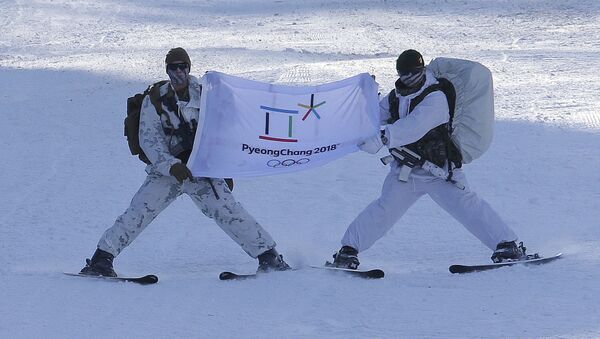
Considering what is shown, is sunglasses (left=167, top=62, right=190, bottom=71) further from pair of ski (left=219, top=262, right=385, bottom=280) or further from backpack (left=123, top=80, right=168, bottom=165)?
pair of ski (left=219, top=262, right=385, bottom=280)

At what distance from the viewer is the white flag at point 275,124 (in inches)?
306

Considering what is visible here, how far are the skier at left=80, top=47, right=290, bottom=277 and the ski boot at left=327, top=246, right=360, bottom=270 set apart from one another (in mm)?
382

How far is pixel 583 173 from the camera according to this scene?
11.0 meters

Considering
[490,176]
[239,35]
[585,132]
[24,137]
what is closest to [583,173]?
[490,176]

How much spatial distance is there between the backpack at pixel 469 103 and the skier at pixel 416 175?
0.30 feet

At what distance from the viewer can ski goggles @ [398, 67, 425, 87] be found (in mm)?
7559

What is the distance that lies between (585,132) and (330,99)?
17.6ft

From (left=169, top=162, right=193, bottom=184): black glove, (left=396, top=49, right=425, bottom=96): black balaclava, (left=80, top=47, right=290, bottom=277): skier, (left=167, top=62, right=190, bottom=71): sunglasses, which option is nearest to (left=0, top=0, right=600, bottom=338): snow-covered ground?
(left=80, top=47, right=290, bottom=277): skier

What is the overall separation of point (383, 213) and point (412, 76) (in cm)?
100

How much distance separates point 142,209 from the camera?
7887 millimetres

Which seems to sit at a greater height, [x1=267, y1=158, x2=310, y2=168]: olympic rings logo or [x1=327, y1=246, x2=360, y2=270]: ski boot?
[x1=267, y1=158, x2=310, y2=168]: olympic rings logo

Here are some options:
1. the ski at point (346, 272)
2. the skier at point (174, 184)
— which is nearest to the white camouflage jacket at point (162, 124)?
the skier at point (174, 184)

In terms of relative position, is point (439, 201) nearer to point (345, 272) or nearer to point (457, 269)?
point (457, 269)

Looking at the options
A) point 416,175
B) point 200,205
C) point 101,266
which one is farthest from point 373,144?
point 101,266
